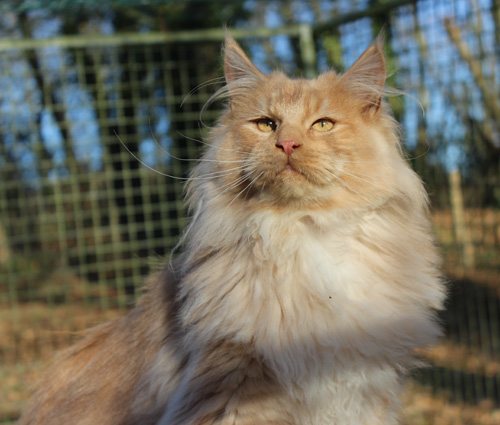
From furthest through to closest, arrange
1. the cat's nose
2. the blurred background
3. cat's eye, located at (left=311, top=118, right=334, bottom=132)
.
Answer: the blurred background
cat's eye, located at (left=311, top=118, right=334, bottom=132)
the cat's nose

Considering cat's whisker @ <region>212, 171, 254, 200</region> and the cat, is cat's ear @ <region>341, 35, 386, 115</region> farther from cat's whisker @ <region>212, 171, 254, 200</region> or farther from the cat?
cat's whisker @ <region>212, 171, 254, 200</region>

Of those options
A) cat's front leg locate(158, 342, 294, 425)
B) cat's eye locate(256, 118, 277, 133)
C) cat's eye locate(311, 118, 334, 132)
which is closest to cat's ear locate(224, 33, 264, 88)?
cat's eye locate(256, 118, 277, 133)

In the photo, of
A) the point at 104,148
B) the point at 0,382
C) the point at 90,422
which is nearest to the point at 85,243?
the point at 104,148

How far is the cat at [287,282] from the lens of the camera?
1.86 meters

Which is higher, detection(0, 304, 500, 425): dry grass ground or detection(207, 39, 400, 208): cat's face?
detection(207, 39, 400, 208): cat's face

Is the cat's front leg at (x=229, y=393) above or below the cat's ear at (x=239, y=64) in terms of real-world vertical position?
below

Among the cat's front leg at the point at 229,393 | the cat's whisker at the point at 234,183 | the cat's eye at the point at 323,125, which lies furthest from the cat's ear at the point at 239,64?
the cat's front leg at the point at 229,393

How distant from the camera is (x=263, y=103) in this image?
2217 mm

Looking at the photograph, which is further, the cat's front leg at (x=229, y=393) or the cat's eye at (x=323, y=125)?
the cat's eye at (x=323, y=125)

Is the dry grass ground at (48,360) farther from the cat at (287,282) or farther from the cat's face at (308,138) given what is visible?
the cat's face at (308,138)

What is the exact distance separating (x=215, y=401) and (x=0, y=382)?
3679mm

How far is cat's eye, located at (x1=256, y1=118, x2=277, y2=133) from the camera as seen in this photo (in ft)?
7.16

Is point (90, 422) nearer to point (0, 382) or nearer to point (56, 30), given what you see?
point (0, 382)

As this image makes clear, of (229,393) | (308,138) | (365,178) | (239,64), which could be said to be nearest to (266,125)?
(308,138)
